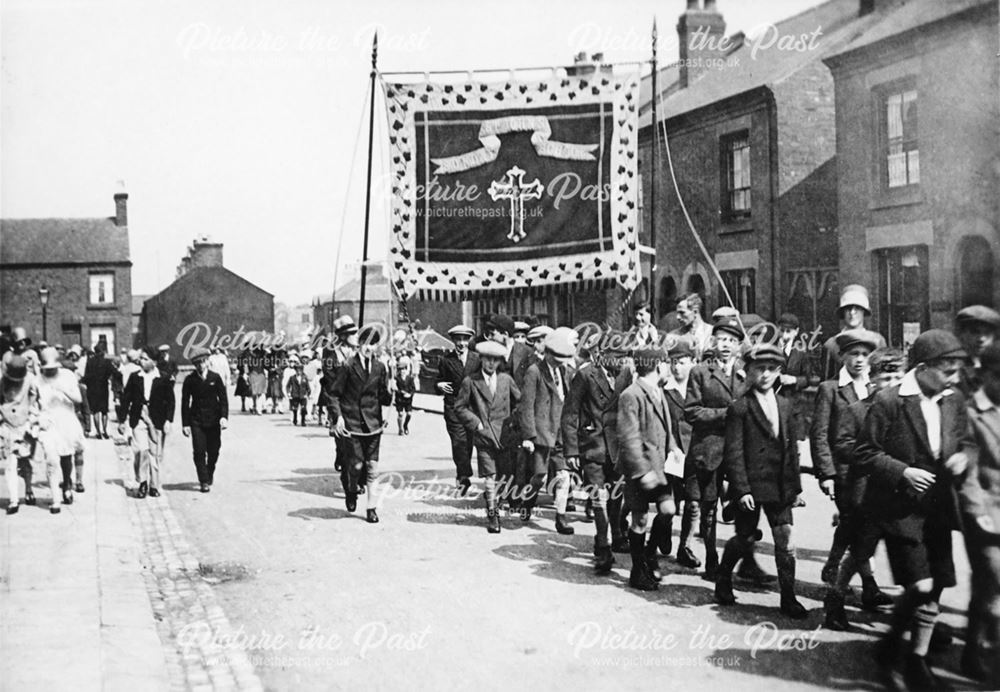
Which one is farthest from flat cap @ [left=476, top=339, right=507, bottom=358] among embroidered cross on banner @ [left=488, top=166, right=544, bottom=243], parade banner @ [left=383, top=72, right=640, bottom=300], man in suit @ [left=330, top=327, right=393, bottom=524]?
embroidered cross on banner @ [left=488, top=166, right=544, bottom=243]

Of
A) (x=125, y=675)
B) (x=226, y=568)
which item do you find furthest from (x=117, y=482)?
(x=125, y=675)

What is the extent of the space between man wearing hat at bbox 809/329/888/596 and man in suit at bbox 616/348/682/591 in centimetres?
102

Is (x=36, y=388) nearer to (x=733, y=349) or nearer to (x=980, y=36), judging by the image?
(x=733, y=349)

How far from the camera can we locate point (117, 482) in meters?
12.9

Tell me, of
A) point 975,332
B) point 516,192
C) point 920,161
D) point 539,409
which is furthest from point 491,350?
point 920,161

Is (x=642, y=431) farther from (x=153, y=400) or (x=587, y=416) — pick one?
(x=153, y=400)

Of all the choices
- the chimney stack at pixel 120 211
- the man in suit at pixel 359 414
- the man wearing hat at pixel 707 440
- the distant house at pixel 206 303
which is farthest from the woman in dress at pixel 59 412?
the distant house at pixel 206 303

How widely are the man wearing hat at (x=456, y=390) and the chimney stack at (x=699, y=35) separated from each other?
16.0m

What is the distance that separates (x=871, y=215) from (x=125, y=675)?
1529cm

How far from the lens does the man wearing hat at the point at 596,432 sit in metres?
7.67

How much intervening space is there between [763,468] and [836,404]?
0.81 m

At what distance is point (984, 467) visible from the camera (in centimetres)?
468

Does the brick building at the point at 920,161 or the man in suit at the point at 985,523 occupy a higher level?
the brick building at the point at 920,161

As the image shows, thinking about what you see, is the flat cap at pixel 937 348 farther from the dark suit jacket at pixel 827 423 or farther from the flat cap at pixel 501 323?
the flat cap at pixel 501 323
